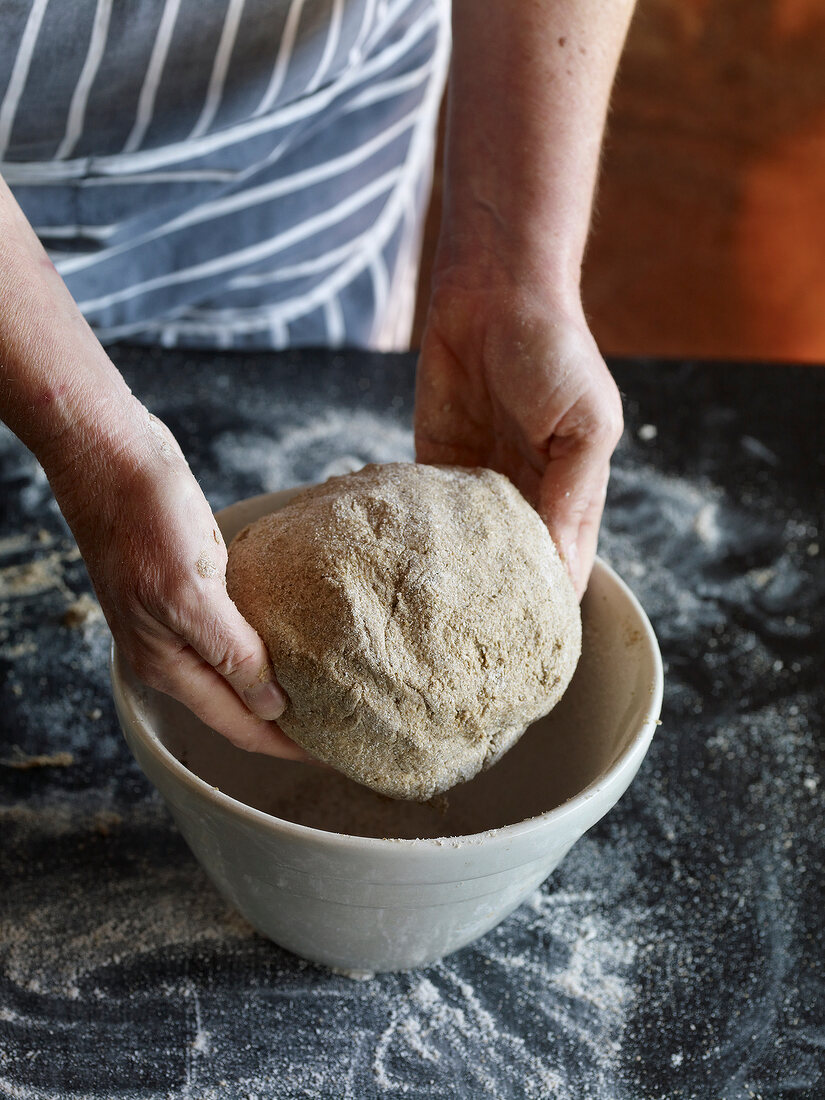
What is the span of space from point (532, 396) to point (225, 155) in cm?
57

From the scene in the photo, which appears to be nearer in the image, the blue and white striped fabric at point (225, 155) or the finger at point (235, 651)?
the finger at point (235, 651)

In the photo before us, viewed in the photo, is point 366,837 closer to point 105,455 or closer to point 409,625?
point 409,625

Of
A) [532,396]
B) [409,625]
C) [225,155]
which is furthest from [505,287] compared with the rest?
[225,155]

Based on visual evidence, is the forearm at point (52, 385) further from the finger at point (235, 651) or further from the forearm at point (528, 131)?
the forearm at point (528, 131)

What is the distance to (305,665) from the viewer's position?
2.37ft

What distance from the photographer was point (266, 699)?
737mm

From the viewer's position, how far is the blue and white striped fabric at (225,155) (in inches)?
42.2

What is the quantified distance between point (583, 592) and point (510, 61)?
1.64 ft

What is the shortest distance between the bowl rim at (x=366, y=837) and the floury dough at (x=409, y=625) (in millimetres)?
63

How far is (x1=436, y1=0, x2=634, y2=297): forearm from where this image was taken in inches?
38.6

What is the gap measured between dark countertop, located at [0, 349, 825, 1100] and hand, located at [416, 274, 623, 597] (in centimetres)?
27

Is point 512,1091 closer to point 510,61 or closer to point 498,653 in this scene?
point 498,653

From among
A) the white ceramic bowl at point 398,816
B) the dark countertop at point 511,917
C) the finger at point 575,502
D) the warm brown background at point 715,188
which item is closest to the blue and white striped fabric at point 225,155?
the dark countertop at point 511,917

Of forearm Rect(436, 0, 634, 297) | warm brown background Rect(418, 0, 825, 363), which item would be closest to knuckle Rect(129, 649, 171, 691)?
forearm Rect(436, 0, 634, 297)
